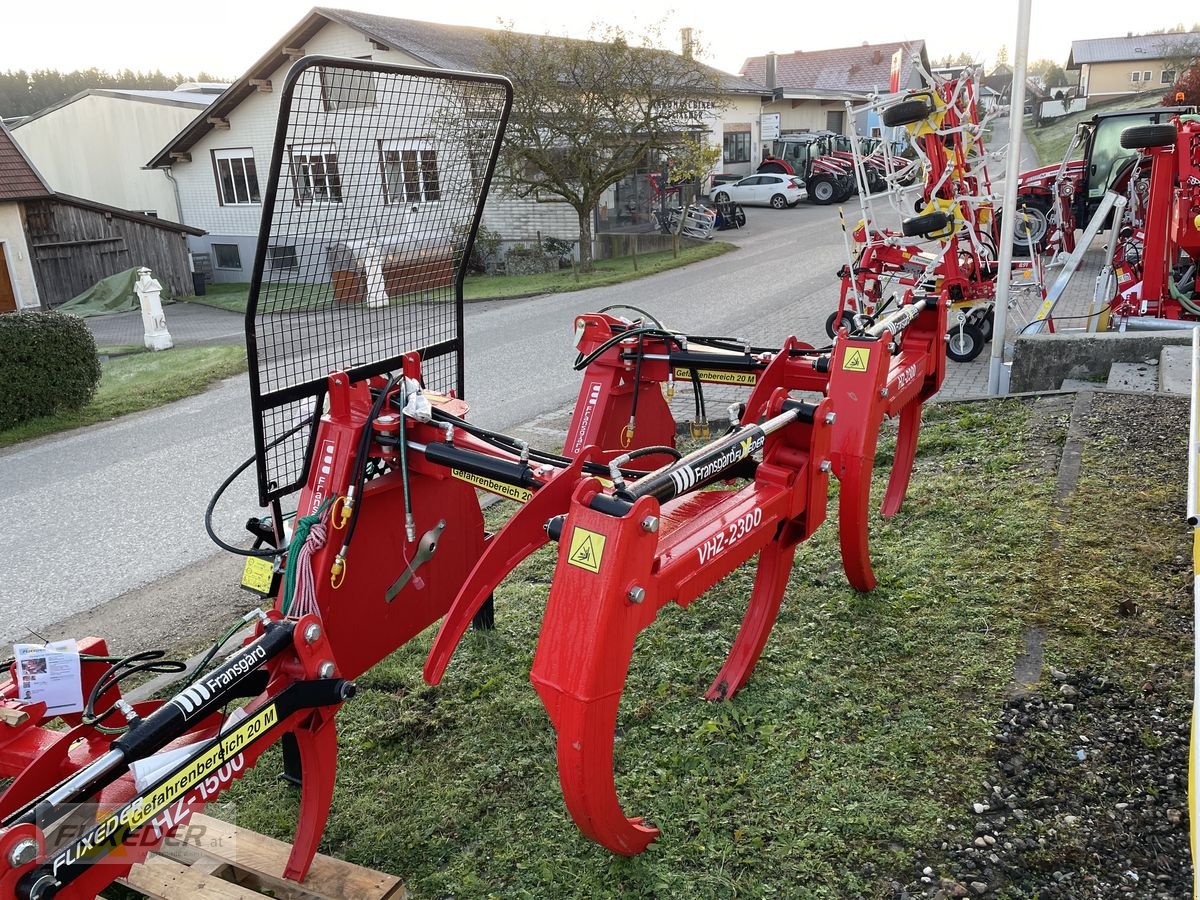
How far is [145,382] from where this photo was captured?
→ 12.1 meters

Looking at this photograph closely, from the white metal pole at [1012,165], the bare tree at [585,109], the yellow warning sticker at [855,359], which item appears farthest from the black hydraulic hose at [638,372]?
the bare tree at [585,109]

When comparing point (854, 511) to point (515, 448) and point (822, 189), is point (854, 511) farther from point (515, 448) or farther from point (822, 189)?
point (822, 189)

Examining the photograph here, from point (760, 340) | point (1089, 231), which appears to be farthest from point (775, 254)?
point (1089, 231)

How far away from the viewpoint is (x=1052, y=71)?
3332 inches

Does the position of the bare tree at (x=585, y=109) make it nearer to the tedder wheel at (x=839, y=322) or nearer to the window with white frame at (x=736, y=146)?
the tedder wheel at (x=839, y=322)

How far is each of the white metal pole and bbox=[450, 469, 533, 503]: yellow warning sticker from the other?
5255 millimetres

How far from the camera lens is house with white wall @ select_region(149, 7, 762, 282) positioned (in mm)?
22109

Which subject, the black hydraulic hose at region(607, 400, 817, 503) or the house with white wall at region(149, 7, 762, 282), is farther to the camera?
the house with white wall at region(149, 7, 762, 282)

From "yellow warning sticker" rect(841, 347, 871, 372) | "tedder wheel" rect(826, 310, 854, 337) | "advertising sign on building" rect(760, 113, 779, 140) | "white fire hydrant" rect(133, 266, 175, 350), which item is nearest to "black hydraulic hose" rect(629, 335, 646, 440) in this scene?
"yellow warning sticker" rect(841, 347, 871, 372)

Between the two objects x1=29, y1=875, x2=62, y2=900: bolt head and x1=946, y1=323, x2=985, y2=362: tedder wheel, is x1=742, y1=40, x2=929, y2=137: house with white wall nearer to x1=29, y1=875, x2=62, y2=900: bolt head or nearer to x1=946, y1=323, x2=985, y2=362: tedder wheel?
x1=946, y1=323, x2=985, y2=362: tedder wheel

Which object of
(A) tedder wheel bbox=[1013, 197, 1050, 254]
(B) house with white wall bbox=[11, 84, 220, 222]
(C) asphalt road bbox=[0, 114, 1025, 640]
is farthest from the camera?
(B) house with white wall bbox=[11, 84, 220, 222]

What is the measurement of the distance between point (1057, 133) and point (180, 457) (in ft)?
146

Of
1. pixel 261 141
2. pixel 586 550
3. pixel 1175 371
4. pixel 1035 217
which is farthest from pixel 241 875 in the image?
pixel 261 141

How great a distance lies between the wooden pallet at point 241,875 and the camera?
2.79m
